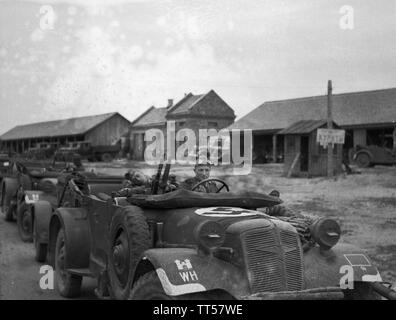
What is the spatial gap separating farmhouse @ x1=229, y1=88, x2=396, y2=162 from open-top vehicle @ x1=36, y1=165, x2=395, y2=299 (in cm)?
2590

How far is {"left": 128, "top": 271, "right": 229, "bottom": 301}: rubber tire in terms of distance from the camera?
3.76 m

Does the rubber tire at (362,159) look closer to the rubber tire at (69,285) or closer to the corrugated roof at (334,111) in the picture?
the corrugated roof at (334,111)

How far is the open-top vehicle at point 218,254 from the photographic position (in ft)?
12.6

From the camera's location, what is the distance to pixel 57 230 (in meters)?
6.90

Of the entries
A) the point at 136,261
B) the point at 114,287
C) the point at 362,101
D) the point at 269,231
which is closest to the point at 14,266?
the point at 114,287

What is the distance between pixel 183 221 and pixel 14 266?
167 inches

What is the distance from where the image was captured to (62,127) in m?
56.3

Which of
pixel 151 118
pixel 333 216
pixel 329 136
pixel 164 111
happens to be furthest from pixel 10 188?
pixel 151 118

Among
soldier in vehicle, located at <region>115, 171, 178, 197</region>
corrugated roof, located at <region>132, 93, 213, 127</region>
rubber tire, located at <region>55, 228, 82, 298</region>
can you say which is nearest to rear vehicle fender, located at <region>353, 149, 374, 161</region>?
corrugated roof, located at <region>132, 93, 213, 127</region>

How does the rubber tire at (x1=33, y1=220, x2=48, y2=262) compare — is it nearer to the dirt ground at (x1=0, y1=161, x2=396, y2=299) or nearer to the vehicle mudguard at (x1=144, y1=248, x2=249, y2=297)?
the dirt ground at (x1=0, y1=161, x2=396, y2=299)

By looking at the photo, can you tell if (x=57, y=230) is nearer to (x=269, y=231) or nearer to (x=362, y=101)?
(x=269, y=231)

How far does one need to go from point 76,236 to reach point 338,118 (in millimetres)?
29065

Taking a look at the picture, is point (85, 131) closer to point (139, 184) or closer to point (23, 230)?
point (23, 230)

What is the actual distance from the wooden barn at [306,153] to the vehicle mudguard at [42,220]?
17.0 m
